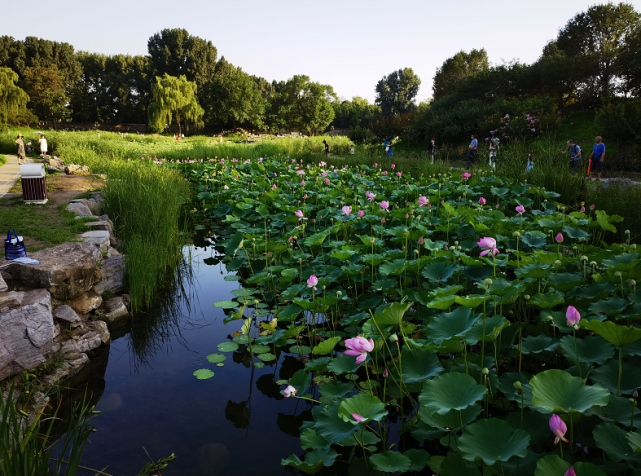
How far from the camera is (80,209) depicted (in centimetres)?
498

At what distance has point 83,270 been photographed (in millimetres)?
3291

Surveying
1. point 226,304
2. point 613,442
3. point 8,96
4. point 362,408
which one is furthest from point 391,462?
point 8,96

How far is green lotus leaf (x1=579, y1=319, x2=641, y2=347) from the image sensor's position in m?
1.28

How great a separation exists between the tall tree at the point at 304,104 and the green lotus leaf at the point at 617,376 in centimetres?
4776

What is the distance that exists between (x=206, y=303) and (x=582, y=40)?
25043mm

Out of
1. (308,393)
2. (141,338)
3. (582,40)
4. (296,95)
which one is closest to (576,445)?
(308,393)

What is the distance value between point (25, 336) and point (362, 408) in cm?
228

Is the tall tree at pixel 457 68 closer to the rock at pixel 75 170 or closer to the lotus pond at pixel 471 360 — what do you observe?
the rock at pixel 75 170

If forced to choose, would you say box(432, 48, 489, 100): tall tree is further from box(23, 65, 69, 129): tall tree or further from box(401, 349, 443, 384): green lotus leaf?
box(23, 65, 69, 129): tall tree

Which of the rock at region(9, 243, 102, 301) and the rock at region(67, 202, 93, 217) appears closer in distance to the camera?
the rock at region(9, 243, 102, 301)

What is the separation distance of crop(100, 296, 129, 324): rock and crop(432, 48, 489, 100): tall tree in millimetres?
33203

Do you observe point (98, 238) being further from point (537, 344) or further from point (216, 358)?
point (537, 344)

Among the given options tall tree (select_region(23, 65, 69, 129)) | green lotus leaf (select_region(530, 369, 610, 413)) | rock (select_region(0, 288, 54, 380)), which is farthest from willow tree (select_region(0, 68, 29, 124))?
green lotus leaf (select_region(530, 369, 610, 413))

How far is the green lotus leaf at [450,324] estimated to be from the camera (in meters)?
1.71
